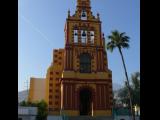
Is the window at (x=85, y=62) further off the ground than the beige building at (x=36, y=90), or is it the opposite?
the window at (x=85, y=62)

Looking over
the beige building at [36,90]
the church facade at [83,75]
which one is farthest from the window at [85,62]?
the beige building at [36,90]

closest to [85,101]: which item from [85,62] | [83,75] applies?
[83,75]

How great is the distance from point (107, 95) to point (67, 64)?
6378mm

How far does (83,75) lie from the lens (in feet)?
141

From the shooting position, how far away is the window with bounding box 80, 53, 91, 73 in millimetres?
43303

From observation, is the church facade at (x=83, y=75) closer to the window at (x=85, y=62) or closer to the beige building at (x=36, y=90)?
the window at (x=85, y=62)

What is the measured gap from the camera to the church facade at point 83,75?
137 feet

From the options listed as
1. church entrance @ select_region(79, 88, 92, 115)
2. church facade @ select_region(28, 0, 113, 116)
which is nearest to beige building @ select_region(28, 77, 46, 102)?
church facade @ select_region(28, 0, 113, 116)

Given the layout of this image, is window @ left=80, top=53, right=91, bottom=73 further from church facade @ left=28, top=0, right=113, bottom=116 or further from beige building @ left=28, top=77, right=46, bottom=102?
beige building @ left=28, top=77, right=46, bottom=102

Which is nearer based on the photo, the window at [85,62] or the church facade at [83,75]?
the church facade at [83,75]
